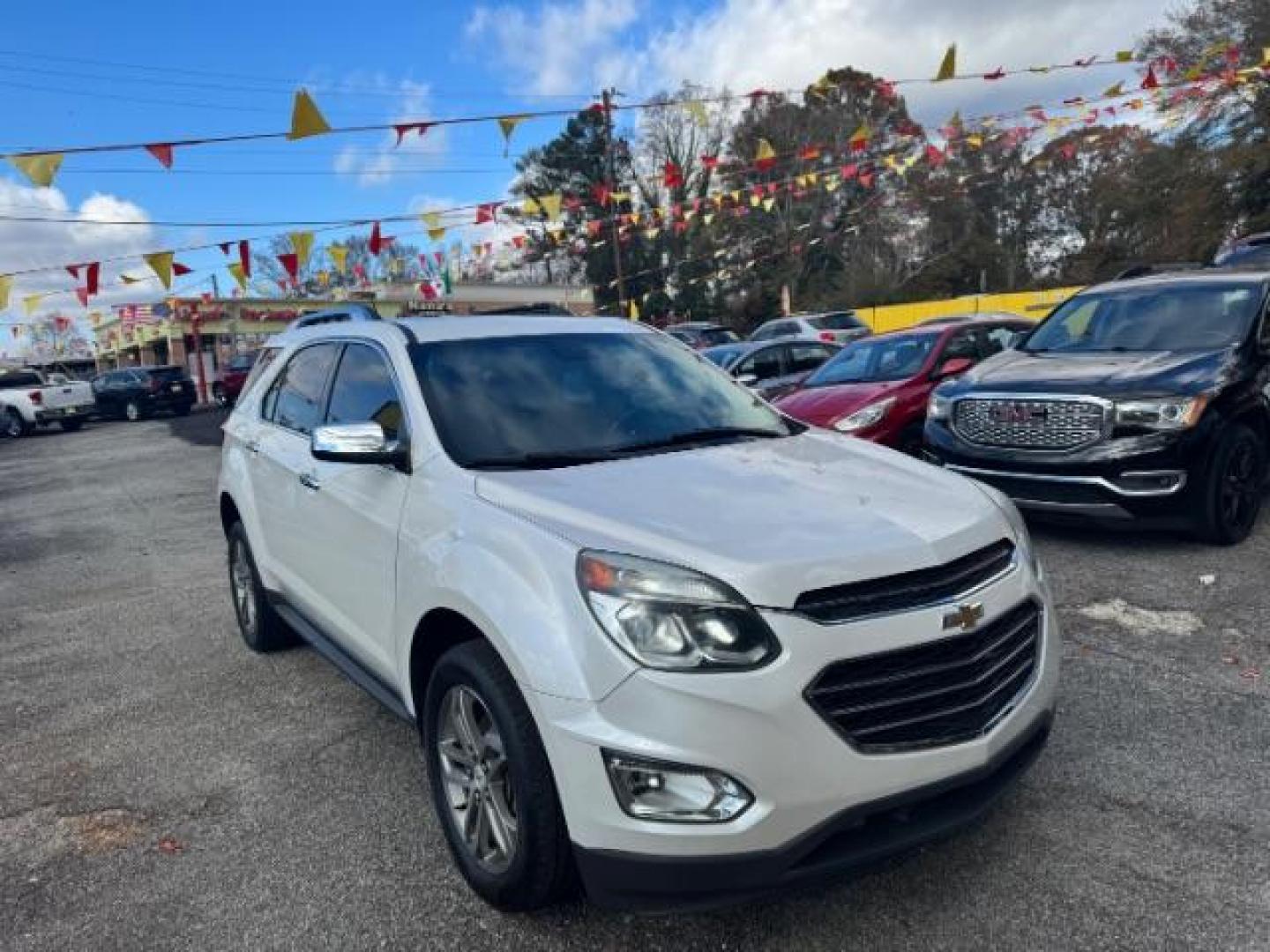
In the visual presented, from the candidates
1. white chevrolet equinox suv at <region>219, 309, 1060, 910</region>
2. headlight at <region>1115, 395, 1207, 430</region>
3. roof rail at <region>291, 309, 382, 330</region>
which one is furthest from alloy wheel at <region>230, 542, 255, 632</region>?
headlight at <region>1115, 395, 1207, 430</region>

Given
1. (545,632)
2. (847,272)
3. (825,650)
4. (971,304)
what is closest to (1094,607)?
(825,650)

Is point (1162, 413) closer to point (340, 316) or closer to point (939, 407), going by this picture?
point (939, 407)

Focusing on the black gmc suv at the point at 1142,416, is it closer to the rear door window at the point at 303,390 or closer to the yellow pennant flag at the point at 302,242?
the rear door window at the point at 303,390

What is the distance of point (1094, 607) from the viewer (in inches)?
195

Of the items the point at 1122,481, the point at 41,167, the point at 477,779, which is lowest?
the point at 477,779

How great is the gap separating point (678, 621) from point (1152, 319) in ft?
19.7

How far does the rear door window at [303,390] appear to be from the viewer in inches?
165

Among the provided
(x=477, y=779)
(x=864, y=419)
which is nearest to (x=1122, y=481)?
(x=864, y=419)

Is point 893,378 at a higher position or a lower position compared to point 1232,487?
higher

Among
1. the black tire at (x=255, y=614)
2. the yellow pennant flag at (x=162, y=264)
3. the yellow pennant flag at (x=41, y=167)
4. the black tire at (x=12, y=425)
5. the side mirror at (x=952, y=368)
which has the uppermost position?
the yellow pennant flag at (x=41, y=167)

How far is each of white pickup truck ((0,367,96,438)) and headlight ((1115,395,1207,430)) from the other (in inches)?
1107

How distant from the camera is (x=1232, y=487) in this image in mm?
5777

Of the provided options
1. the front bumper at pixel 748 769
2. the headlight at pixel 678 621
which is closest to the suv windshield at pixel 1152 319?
the front bumper at pixel 748 769

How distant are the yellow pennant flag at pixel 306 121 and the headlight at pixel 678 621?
8.48 metres
